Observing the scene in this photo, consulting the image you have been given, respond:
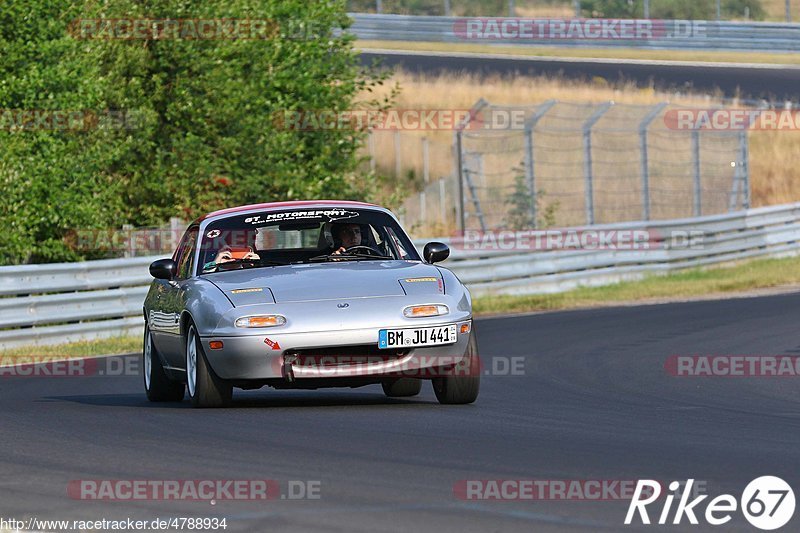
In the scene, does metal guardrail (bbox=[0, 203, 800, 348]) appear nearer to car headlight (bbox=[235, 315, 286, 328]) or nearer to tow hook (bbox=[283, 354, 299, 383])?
car headlight (bbox=[235, 315, 286, 328])

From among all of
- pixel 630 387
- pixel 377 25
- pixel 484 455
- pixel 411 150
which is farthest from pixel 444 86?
pixel 484 455

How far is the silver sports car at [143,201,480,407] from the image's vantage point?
984 centimetres

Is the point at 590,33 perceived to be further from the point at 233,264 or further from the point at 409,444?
the point at 409,444

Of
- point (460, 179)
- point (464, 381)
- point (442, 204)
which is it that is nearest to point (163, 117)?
point (460, 179)

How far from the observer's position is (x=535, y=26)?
167 feet

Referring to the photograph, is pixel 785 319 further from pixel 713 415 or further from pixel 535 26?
pixel 535 26

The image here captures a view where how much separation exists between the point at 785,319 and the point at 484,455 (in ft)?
37.6

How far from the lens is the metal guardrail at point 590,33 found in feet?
152

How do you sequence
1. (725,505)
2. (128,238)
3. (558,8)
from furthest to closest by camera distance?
(558,8) → (128,238) → (725,505)

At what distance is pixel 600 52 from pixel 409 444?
42.5 metres

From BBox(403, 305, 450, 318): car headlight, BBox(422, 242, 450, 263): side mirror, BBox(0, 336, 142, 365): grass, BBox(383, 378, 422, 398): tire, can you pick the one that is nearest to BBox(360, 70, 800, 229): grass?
BBox(0, 336, 142, 365): grass

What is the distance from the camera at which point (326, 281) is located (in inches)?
403

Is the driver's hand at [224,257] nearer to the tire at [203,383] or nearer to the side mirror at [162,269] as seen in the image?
the side mirror at [162,269]

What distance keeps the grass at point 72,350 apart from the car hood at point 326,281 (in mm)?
7296
